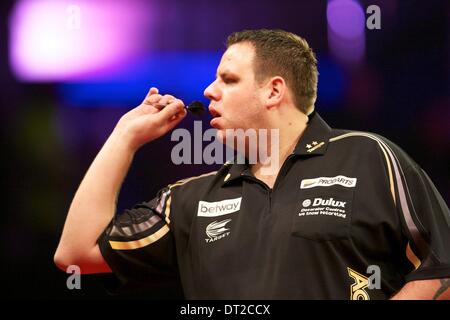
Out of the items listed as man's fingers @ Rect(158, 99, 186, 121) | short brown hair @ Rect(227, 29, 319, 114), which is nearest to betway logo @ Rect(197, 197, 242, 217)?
man's fingers @ Rect(158, 99, 186, 121)

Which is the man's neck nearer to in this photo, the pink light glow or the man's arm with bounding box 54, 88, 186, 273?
the man's arm with bounding box 54, 88, 186, 273

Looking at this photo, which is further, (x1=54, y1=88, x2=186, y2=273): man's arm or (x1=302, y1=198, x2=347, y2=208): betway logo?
(x1=54, y1=88, x2=186, y2=273): man's arm

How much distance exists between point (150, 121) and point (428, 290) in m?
1.05

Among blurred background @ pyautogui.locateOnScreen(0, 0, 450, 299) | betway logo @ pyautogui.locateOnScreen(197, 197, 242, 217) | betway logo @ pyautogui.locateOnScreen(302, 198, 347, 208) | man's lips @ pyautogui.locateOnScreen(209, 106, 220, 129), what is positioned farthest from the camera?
blurred background @ pyautogui.locateOnScreen(0, 0, 450, 299)

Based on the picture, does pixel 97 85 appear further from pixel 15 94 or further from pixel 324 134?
pixel 324 134

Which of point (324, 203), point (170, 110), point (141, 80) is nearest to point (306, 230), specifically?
point (324, 203)

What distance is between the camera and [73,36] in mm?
3137

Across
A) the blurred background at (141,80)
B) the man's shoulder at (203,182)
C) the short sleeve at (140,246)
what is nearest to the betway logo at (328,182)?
the man's shoulder at (203,182)

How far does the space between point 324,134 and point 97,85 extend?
4.24ft

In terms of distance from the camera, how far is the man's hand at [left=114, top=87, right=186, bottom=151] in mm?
2273

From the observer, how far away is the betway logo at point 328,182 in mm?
2010

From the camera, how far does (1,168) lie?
3.05m

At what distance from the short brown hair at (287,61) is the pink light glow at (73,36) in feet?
2.87

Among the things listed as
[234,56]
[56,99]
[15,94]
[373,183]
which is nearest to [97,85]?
[56,99]
